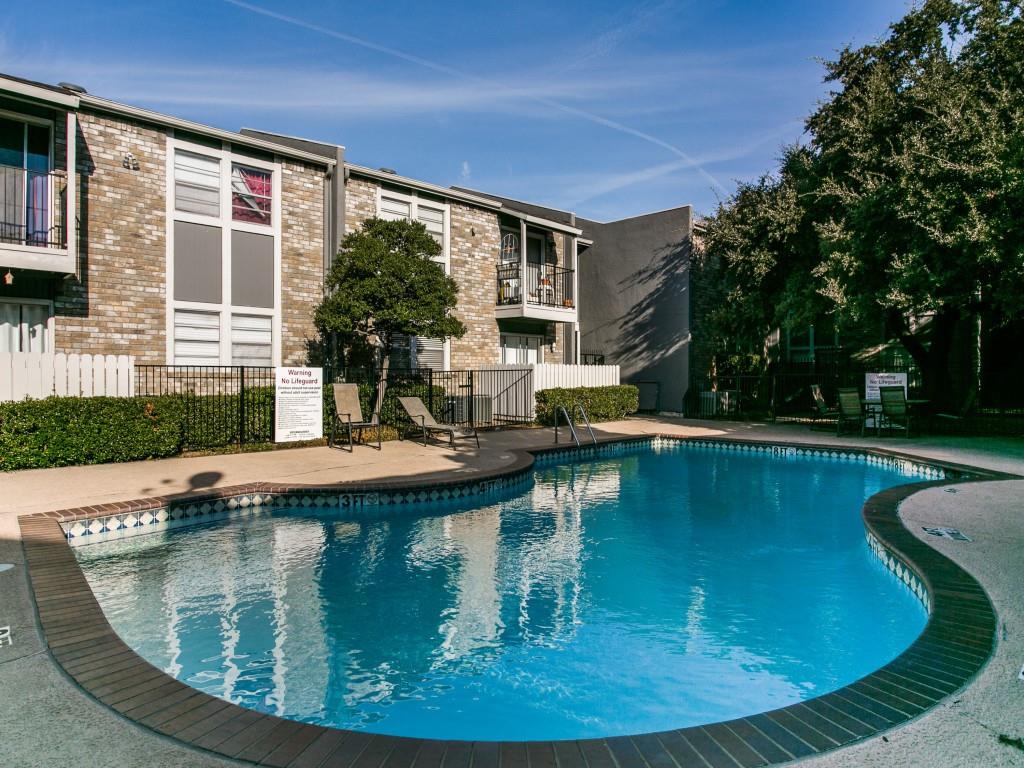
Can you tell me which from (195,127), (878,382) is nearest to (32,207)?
(195,127)

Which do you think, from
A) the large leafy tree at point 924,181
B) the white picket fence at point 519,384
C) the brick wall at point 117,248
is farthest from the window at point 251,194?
the large leafy tree at point 924,181

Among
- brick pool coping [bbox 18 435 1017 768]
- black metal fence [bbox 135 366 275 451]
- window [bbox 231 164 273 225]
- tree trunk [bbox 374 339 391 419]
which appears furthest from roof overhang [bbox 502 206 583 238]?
brick pool coping [bbox 18 435 1017 768]

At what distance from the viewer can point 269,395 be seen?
1120cm

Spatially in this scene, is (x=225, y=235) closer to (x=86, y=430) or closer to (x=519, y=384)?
(x=86, y=430)

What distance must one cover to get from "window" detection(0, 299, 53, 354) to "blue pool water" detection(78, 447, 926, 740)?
6593 millimetres

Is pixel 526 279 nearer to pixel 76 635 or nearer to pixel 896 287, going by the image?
pixel 896 287

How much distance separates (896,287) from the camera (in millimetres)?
11859

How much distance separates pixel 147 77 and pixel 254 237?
14.1 ft

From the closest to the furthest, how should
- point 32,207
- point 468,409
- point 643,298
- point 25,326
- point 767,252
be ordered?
point 32,207, point 25,326, point 468,409, point 767,252, point 643,298

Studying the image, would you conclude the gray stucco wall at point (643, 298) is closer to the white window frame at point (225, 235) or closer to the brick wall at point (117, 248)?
the white window frame at point (225, 235)

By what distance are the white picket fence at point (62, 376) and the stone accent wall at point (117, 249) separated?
1825 millimetres

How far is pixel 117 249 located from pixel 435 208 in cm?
775

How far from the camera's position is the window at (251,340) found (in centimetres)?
1270

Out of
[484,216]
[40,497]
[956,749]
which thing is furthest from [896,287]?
[40,497]
